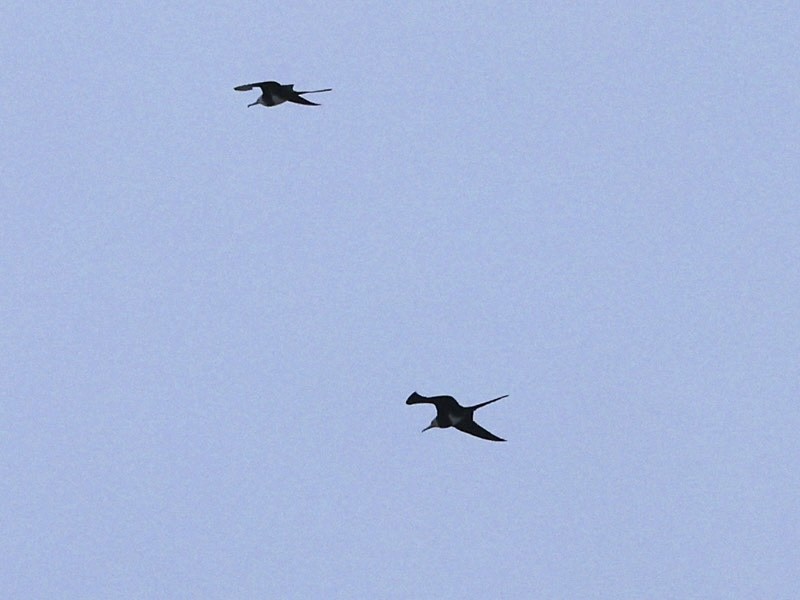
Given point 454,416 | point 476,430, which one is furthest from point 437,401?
point 476,430

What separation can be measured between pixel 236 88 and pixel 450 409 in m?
11.1

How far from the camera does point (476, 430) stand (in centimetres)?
3747

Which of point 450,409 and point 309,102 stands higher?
point 309,102

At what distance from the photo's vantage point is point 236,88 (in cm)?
Answer: 4044

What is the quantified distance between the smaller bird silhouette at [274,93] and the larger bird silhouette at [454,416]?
32.6ft

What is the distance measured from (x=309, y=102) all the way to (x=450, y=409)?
11.0 meters

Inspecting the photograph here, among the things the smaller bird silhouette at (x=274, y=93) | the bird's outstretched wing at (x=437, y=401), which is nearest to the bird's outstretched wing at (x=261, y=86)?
the smaller bird silhouette at (x=274, y=93)

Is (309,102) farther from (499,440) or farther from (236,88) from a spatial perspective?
(499,440)

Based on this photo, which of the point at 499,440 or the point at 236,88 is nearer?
the point at 499,440

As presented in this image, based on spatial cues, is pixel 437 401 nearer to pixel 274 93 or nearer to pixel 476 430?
pixel 476 430

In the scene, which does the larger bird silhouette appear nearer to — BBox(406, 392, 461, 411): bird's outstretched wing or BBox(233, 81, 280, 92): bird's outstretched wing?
BBox(406, 392, 461, 411): bird's outstretched wing

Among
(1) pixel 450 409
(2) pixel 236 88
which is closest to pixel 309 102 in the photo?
(2) pixel 236 88

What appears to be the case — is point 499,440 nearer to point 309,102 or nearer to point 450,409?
point 450,409

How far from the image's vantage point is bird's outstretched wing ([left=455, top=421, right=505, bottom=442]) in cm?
3722
